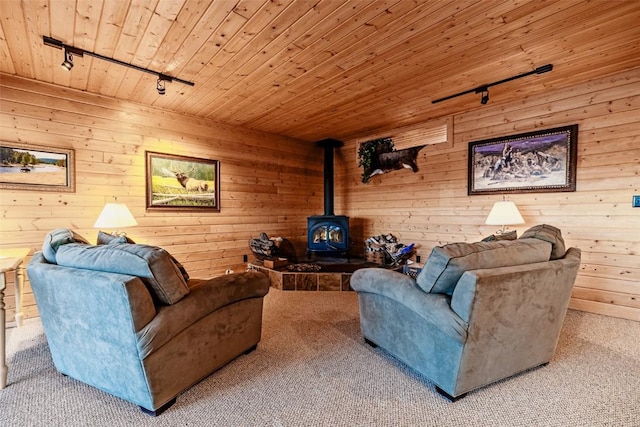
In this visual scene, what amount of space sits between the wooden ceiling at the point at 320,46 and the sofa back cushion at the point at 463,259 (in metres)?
1.62

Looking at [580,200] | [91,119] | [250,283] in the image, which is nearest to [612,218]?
[580,200]

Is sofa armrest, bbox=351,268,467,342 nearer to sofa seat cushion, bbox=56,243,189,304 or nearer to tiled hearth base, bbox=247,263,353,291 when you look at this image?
sofa seat cushion, bbox=56,243,189,304

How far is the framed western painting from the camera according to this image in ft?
13.5

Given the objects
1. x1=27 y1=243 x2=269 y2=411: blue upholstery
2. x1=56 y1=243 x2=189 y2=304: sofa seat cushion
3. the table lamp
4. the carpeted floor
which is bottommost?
the carpeted floor

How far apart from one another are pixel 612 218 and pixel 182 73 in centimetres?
465

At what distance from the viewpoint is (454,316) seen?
1.74 meters

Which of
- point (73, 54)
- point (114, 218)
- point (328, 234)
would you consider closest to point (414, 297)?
point (114, 218)

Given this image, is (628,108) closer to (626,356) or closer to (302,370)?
(626,356)

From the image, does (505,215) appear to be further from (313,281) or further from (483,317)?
(313,281)

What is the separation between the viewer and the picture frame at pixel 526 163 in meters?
3.53

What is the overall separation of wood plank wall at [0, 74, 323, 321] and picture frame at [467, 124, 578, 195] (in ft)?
9.42

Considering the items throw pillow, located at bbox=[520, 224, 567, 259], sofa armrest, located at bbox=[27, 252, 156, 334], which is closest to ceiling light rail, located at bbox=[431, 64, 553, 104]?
throw pillow, located at bbox=[520, 224, 567, 259]

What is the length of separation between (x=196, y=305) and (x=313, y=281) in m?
2.50

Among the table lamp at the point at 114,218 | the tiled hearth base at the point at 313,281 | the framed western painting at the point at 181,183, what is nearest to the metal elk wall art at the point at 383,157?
the tiled hearth base at the point at 313,281
